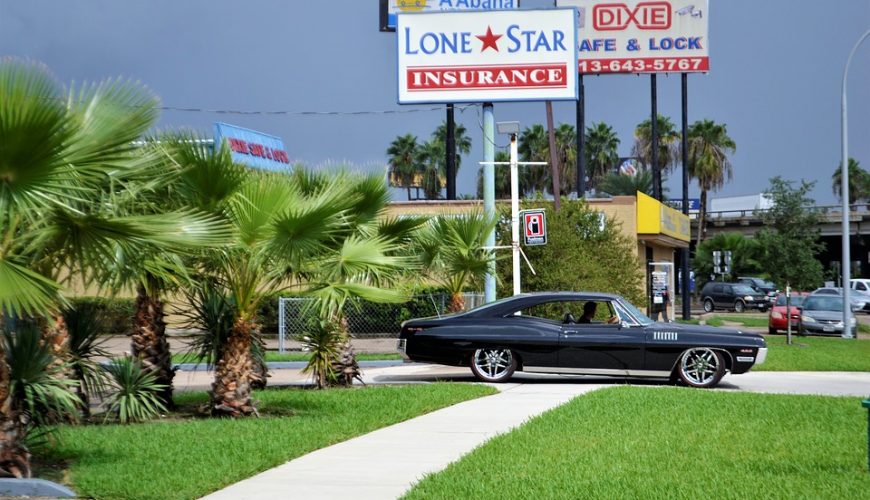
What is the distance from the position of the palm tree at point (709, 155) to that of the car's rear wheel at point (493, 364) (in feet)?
225

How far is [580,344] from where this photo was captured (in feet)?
55.4

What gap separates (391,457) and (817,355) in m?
16.7

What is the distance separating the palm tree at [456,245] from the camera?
20263 mm

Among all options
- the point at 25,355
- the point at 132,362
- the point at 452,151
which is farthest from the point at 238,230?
the point at 452,151

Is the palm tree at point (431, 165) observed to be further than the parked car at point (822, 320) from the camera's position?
Yes

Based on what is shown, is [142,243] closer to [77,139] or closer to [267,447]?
[77,139]

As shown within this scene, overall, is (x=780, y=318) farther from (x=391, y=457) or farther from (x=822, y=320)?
(x=391, y=457)

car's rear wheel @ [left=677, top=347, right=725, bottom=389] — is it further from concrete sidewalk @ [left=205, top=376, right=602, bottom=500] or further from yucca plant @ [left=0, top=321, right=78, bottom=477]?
yucca plant @ [left=0, top=321, right=78, bottom=477]

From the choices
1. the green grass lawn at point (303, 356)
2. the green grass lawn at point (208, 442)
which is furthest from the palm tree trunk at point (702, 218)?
the green grass lawn at point (208, 442)

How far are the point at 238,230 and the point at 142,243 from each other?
335cm

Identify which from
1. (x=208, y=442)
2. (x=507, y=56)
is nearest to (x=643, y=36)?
(x=507, y=56)

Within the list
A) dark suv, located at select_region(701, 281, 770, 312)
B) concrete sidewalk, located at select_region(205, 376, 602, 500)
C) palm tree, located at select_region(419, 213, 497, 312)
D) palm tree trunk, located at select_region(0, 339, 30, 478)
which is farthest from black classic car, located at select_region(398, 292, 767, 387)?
dark suv, located at select_region(701, 281, 770, 312)

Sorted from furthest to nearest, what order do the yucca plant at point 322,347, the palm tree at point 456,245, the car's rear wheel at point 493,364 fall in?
the palm tree at point 456,245
the car's rear wheel at point 493,364
the yucca plant at point 322,347

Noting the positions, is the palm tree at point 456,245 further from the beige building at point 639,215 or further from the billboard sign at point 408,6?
the billboard sign at point 408,6
